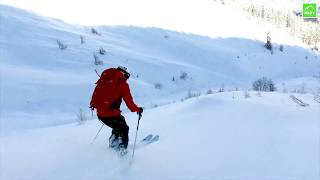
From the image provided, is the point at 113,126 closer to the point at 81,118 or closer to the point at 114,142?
the point at 114,142

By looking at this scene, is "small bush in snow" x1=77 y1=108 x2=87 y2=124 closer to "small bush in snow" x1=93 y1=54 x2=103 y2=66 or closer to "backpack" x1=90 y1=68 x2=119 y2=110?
"backpack" x1=90 y1=68 x2=119 y2=110

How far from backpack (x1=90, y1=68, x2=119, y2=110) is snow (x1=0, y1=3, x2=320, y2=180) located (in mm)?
808

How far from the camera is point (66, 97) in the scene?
12.4 m

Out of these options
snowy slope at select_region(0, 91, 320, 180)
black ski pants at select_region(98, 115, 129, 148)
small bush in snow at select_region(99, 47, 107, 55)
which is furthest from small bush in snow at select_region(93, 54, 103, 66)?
black ski pants at select_region(98, 115, 129, 148)

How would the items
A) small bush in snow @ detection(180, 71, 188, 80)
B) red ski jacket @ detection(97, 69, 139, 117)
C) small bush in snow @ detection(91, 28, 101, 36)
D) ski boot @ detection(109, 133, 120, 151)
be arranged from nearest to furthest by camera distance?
1. red ski jacket @ detection(97, 69, 139, 117)
2. ski boot @ detection(109, 133, 120, 151)
3. small bush in snow @ detection(180, 71, 188, 80)
4. small bush in snow @ detection(91, 28, 101, 36)

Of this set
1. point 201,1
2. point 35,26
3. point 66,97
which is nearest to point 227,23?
point 201,1

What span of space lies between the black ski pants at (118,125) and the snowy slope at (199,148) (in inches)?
11.7

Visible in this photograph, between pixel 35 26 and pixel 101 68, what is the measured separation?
3300mm

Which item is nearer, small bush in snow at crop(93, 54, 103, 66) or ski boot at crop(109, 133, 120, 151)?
ski boot at crop(109, 133, 120, 151)

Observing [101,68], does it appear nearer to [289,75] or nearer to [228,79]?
[228,79]

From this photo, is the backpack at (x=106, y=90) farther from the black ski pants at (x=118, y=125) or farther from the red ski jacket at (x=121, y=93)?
the black ski pants at (x=118, y=125)

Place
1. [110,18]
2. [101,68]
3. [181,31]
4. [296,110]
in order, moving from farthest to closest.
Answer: [181,31]
[110,18]
[101,68]
[296,110]

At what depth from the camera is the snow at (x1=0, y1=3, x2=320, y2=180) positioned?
651 centimetres

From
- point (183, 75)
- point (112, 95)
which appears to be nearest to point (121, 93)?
point (112, 95)
